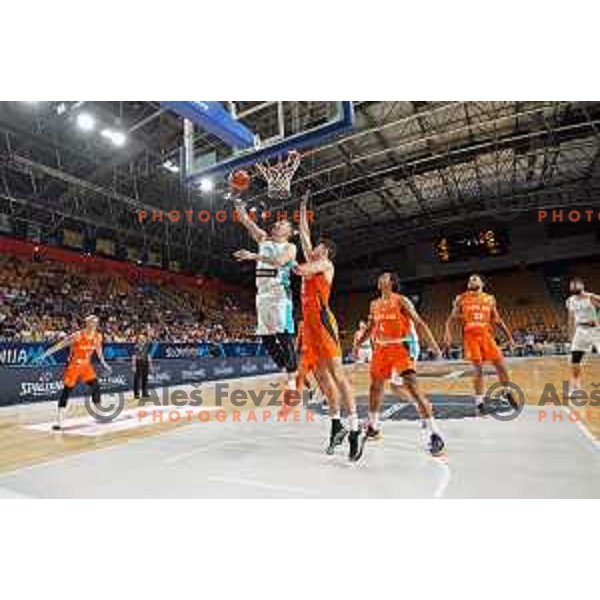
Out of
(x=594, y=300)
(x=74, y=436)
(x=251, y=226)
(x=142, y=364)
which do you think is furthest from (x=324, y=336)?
(x=142, y=364)

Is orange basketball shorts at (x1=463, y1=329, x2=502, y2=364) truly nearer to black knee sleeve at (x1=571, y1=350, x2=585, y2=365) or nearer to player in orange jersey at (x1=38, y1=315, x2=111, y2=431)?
black knee sleeve at (x1=571, y1=350, x2=585, y2=365)

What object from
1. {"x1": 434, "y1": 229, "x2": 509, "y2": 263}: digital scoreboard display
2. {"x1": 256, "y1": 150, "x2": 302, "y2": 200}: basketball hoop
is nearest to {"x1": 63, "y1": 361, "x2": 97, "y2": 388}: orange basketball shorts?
{"x1": 256, "y1": 150, "x2": 302, "y2": 200}: basketball hoop

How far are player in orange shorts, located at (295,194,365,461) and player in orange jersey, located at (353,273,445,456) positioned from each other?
1.22ft

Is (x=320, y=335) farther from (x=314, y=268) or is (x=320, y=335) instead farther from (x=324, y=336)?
(x=314, y=268)

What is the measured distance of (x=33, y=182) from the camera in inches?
595

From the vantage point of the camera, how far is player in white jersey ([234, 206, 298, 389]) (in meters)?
4.44

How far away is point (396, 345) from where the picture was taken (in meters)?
4.46

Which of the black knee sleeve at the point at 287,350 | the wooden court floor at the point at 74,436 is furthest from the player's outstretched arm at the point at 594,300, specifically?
the black knee sleeve at the point at 287,350
